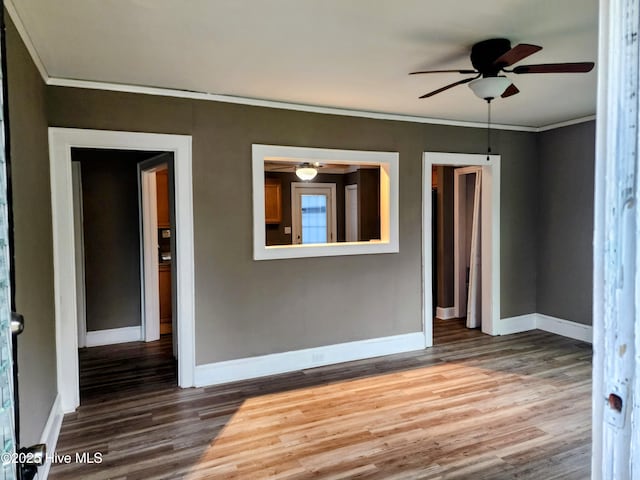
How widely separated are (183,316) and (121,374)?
1000mm

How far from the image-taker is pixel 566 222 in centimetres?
511

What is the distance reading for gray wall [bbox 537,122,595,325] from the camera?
15.9 ft

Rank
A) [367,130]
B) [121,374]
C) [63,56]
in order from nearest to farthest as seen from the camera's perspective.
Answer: [63,56]
[121,374]
[367,130]

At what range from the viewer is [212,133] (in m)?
3.67

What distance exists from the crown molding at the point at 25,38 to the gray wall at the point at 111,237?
6.08 feet

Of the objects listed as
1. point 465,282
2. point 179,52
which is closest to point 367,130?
point 179,52

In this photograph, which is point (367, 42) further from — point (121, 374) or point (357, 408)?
point (121, 374)

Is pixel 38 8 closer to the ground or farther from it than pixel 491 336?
farther from it

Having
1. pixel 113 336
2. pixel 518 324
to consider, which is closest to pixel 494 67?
pixel 518 324

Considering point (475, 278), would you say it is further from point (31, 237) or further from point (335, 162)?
point (31, 237)

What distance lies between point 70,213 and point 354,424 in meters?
2.61

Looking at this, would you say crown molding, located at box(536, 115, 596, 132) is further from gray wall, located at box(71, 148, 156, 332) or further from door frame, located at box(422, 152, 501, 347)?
gray wall, located at box(71, 148, 156, 332)

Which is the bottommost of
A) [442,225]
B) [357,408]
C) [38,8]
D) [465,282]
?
[357,408]

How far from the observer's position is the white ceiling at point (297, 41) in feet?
7.07
